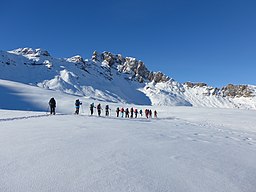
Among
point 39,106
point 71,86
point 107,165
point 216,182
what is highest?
point 71,86

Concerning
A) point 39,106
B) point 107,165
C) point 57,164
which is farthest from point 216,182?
point 39,106

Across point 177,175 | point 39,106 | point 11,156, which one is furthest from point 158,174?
point 39,106

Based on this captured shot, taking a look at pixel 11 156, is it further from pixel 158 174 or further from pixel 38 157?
pixel 158 174

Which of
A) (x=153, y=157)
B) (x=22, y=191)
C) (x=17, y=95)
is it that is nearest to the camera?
(x=22, y=191)

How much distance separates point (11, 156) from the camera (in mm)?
5820

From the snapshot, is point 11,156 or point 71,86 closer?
point 11,156

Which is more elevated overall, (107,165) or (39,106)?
(39,106)

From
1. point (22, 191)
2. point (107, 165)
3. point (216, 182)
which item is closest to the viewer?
point (22, 191)

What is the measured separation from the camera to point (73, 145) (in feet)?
23.9

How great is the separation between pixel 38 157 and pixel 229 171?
16.1 ft

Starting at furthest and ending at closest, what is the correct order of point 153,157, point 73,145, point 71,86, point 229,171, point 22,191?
point 71,86, point 73,145, point 153,157, point 229,171, point 22,191

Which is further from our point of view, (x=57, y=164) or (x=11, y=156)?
(x=11, y=156)

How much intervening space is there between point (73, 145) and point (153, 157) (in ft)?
8.22

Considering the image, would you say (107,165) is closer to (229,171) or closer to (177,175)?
(177,175)
